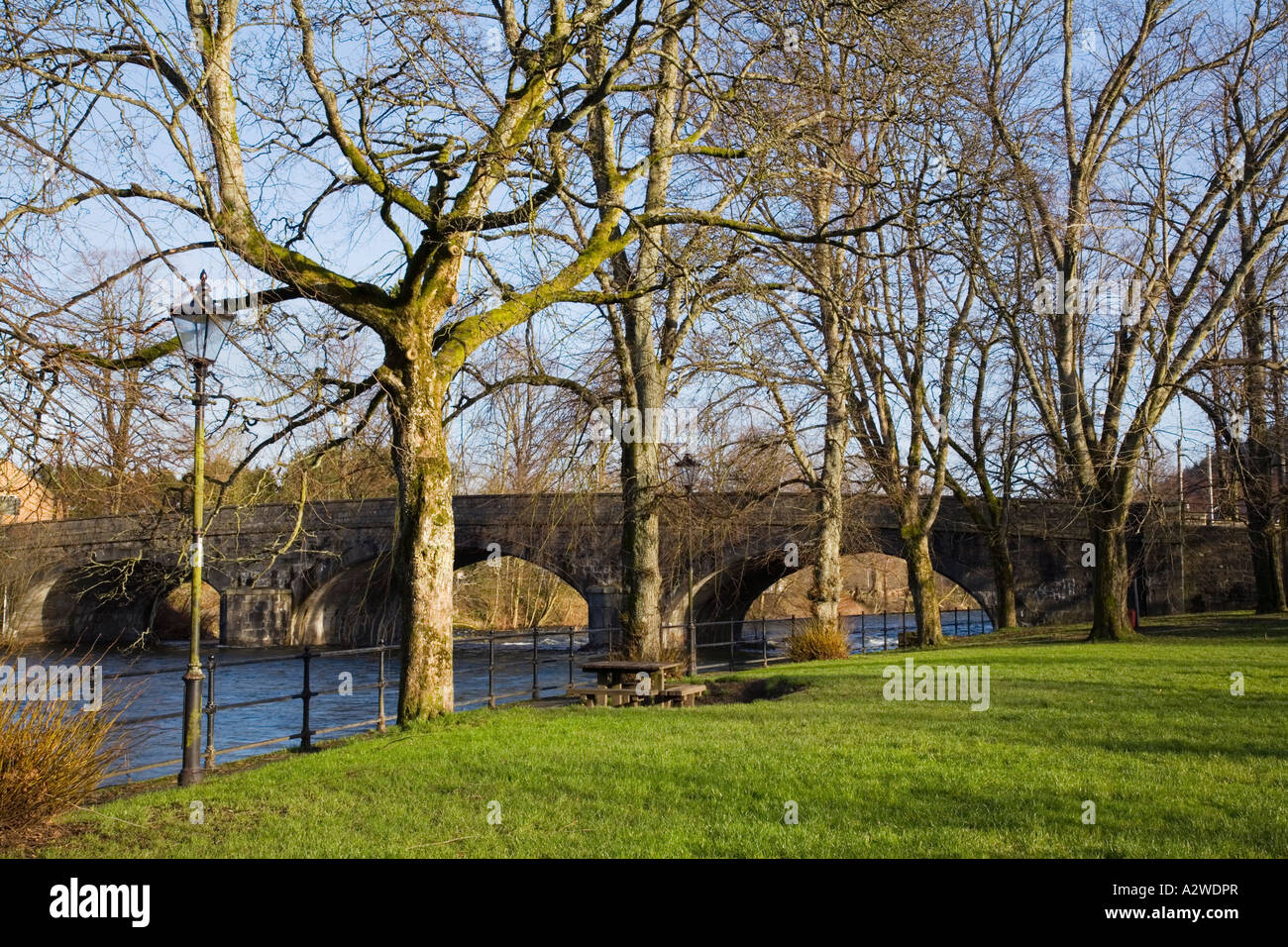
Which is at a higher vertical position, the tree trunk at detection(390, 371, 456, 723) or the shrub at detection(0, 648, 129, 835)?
the tree trunk at detection(390, 371, 456, 723)

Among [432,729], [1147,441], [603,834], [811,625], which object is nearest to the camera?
[603,834]

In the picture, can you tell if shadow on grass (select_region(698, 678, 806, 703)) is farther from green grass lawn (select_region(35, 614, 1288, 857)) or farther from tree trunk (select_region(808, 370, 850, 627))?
tree trunk (select_region(808, 370, 850, 627))

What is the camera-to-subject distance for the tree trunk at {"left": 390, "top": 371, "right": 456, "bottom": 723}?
9.88 metres

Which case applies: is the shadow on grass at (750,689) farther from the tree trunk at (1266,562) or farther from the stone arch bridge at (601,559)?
the tree trunk at (1266,562)

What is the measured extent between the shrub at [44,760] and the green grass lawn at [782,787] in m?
0.23

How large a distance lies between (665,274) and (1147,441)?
9.65 metres

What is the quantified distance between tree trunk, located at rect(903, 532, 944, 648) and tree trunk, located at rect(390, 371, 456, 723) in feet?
41.3

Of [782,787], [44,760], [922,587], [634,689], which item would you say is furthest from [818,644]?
[44,760]

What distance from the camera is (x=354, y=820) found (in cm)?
620

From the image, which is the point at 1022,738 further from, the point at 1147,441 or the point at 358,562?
the point at 358,562

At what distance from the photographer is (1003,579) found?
24.6 meters

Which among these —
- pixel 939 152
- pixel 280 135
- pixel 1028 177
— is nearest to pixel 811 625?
pixel 1028 177

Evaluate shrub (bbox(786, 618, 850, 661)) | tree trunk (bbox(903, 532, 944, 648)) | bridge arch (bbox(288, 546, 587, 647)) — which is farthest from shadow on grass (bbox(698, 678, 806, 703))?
bridge arch (bbox(288, 546, 587, 647))

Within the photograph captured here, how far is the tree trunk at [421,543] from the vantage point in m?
9.88
